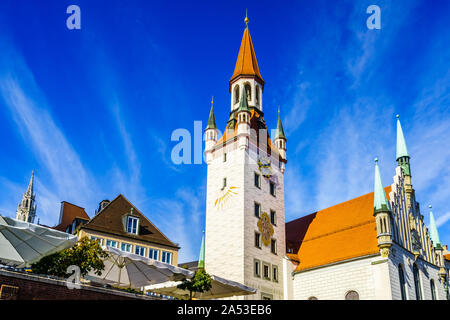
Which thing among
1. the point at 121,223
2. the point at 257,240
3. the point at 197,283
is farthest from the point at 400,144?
the point at 197,283

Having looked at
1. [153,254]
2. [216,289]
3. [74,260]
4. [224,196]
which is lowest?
[216,289]

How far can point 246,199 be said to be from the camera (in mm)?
42594

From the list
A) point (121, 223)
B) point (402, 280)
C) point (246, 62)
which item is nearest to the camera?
point (402, 280)

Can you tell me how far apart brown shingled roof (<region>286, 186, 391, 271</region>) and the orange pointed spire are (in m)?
17.1

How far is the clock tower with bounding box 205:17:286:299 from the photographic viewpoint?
40.8 meters

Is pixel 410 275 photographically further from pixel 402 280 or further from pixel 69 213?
pixel 69 213

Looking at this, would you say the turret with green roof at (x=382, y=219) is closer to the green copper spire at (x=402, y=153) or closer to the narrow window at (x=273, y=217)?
the green copper spire at (x=402, y=153)

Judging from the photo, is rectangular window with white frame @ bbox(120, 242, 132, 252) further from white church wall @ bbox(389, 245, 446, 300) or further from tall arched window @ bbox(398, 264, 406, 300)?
tall arched window @ bbox(398, 264, 406, 300)

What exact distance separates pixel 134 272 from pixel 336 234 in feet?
83.6

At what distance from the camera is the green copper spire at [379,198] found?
39.0 metres

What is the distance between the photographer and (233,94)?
52.2m

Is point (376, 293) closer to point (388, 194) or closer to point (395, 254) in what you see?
point (395, 254)

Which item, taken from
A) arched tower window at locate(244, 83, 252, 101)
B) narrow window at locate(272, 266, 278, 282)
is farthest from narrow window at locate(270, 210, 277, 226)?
arched tower window at locate(244, 83, 252, 101)
